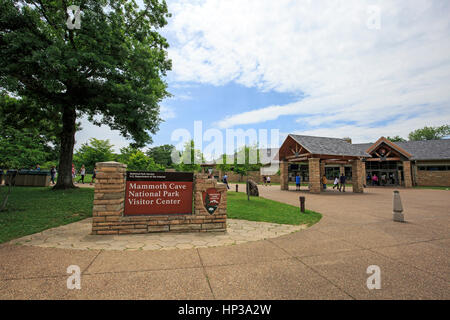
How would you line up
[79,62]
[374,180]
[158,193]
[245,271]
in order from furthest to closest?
[374,180] → [79,62] → [158,193] → [245,271]

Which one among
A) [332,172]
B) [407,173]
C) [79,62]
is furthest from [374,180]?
[79,62]

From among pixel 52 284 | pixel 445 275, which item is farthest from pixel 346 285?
pixel 52 284

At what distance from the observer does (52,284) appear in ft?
8.82

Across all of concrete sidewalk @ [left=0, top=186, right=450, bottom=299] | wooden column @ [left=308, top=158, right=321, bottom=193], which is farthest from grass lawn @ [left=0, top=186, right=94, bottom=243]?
wooden column @ [left=308, top=158, right=321, bottom=193]

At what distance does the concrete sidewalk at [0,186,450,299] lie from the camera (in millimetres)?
2543

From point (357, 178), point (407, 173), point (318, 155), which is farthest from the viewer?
point (407, 173)

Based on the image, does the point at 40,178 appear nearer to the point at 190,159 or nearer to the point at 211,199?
the point at 190,159

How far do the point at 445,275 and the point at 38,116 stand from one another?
2398 cm

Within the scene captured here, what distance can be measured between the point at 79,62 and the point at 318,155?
65.2 ft

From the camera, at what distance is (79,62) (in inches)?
459

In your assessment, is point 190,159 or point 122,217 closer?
point 122,217

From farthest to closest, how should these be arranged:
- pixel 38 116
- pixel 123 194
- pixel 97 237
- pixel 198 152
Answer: pixel 198 152 → pixel 38 116 → pixel 123 194 → pixel 97 237

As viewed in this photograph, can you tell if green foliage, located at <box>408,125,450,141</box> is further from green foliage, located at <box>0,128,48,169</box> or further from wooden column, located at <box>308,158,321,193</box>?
green foliage, located at <box>0,128,48,169</box>
